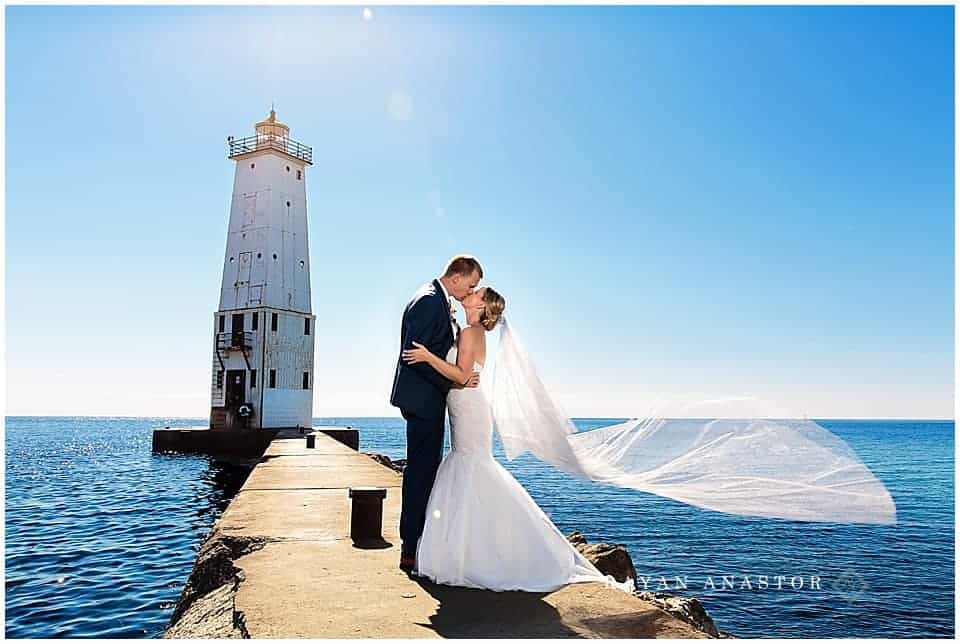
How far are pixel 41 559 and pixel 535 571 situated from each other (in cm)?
1111

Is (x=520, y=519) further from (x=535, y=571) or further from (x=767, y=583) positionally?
(x=767, y=583)

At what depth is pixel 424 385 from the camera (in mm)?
5609

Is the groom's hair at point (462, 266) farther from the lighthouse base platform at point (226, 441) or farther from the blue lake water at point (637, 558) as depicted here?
the lighthouse base platform at point (226, 441)

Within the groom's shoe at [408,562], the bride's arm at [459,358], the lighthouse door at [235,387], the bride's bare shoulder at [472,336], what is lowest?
the groom's shoe at [408,562]

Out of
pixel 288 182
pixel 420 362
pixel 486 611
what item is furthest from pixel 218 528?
pixel 288 182

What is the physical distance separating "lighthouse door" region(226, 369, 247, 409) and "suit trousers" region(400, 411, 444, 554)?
34.0 metres

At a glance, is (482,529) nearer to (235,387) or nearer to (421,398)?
(421,398)

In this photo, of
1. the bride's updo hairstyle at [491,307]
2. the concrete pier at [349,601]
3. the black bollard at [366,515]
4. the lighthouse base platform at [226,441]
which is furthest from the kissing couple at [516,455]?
the lighthouse base platform at [226,441]

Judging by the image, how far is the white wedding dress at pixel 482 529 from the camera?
16.8 ft

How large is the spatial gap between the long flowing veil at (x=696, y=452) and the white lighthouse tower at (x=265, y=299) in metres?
32.9

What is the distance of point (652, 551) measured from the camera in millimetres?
16203

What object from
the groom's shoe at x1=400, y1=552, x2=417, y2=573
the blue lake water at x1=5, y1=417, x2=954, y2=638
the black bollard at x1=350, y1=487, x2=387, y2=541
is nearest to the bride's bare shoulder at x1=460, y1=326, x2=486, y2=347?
the groom's shoe at x1=400, y1=552, x2=417, y2=573

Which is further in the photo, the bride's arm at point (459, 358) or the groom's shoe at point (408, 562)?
the groom's shoe at point (408, 562)

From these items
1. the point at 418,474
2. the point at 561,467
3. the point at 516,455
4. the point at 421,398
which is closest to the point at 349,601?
the point at 418,474
